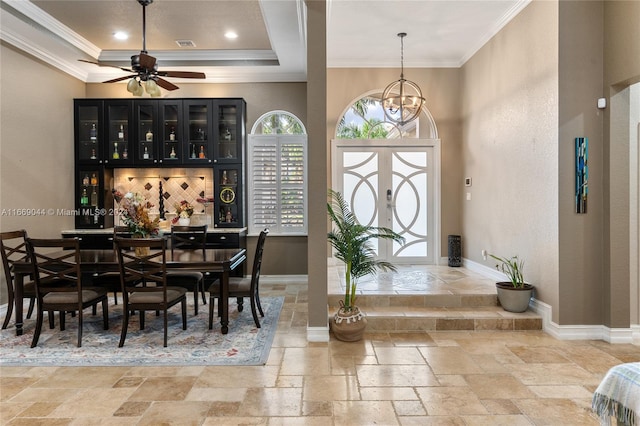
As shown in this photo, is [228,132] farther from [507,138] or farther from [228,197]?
[507,138]

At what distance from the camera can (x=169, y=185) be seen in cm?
628

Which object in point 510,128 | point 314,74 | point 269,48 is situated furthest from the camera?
point 269,48

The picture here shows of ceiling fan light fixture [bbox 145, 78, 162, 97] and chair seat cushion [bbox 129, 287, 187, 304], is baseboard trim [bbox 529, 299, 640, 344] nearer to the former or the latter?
chair seat cushion [bbox 129, 287, 187, 304]

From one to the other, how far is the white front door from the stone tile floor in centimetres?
289

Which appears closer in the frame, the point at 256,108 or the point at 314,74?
the point at 314,74

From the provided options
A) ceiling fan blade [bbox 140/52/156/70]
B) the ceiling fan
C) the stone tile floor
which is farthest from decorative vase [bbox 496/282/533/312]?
ceiling fan blade [bbox 140/52/156/70]

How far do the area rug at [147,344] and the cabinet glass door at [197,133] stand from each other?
2.49 metres

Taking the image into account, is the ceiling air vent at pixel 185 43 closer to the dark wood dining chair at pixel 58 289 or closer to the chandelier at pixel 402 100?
the chandelier at pixel 402 100

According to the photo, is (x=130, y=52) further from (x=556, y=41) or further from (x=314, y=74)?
(x=556, y=41)

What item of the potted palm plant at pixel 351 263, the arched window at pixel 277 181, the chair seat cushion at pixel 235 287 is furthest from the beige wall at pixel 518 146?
the chair seat cushion at pixel 235 287

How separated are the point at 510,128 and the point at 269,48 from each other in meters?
3.43

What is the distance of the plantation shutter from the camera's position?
631cm

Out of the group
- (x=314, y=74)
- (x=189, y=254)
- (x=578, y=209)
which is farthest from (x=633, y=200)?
(x=189, y=254)

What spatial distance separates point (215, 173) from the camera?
19.8ft
